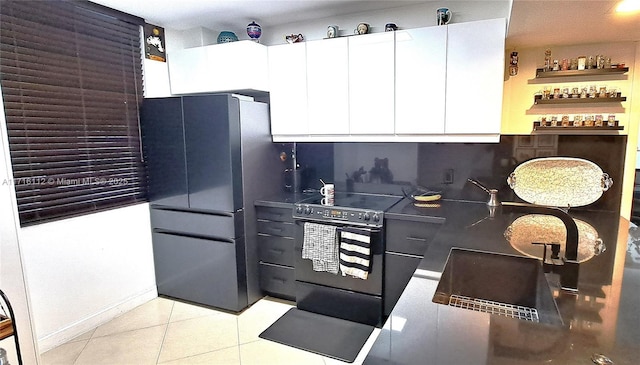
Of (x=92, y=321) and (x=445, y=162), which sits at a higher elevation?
(x=445, y=162)

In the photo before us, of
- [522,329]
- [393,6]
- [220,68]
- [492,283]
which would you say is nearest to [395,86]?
[393,6]

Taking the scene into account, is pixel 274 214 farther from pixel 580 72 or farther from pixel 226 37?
pixel 580 72

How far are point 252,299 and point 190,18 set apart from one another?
89.9 inches

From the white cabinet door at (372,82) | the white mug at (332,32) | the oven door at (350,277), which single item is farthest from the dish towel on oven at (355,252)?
the white mug at (332,32)

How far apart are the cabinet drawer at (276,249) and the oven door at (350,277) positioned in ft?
0.36

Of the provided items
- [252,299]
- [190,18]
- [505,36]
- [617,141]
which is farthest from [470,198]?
[190,18]

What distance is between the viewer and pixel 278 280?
9.53 feet

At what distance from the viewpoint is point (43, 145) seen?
89.0 inches

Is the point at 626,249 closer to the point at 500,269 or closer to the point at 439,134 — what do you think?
the point at 500,269

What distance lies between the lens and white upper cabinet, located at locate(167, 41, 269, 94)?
274cm

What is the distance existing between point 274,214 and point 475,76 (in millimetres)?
1735

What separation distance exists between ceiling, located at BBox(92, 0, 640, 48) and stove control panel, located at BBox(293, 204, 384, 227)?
1.37 meters

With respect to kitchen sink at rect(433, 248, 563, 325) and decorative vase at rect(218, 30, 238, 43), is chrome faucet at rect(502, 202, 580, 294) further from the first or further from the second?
decorative vase at rect(218, 30, 238, 43)

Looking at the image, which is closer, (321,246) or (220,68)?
(321,246)
